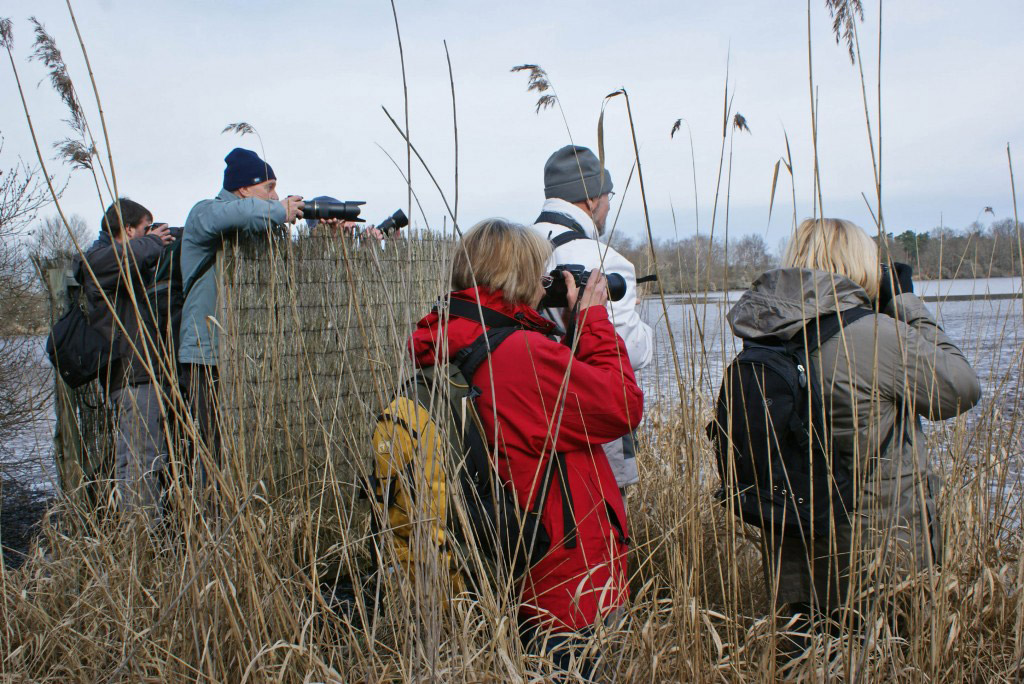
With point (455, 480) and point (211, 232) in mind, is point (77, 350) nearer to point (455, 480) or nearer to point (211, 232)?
point (211, 232)

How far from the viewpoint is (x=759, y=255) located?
2217mm

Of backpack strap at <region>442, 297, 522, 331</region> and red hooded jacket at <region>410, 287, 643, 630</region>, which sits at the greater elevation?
backpack strap at <region>442, 297, 522, 331</region>

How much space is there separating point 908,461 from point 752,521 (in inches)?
16.5

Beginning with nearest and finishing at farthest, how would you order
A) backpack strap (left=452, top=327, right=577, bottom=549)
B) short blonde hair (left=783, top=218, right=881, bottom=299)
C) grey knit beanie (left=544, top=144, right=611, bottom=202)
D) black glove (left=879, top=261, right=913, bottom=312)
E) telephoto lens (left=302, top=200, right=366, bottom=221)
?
backpack strap (left=452, top=327, right=577, bottom=549)
short blonde hair (left=783, top=218, right=881, bottom=299)
black glove (left=879, top=261, right=913, bottom=312)
grey knit beanie (left=544, top=144, right=611, bottom=202)
telephoto lens (left=302, top=200, right=366, bottom=221)

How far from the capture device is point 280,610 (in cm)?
147

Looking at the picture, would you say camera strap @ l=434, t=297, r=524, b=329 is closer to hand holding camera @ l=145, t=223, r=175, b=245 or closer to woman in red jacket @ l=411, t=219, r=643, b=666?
woman in red jacket @ l=411, t=219, r=643, b=666

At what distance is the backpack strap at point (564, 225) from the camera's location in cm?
249

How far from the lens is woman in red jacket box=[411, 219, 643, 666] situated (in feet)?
5.38

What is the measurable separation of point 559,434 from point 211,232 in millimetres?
1859

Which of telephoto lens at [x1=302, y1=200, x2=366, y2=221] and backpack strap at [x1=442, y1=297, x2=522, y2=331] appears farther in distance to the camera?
telephoto lens at [x1=302, y1=200, x2=366, y2=221]

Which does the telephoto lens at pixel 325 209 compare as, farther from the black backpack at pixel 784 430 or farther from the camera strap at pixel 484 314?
the black backpack at pixel 784 430

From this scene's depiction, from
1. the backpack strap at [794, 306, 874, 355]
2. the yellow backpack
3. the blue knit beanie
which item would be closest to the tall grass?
the yellow backpack

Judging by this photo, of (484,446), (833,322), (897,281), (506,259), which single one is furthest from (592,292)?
(897,281)

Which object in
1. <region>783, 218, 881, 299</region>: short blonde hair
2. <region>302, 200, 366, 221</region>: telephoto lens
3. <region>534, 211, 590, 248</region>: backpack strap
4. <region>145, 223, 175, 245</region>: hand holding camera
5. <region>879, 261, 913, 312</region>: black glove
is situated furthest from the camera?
<region>145, 223, 175, 245</region>: hand holding camera
